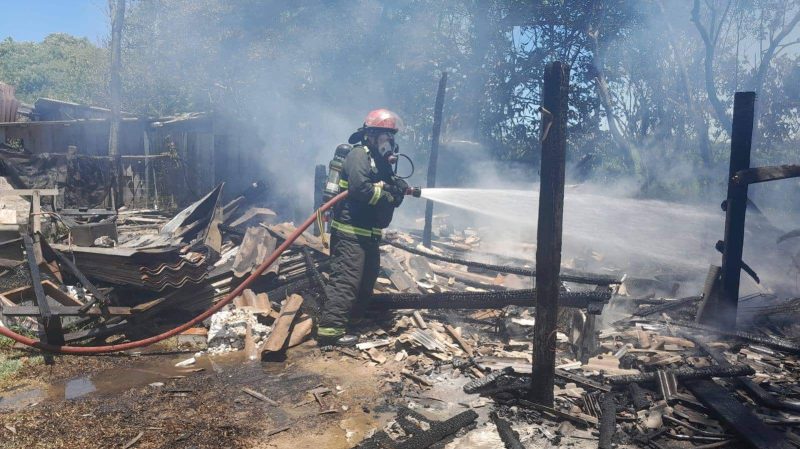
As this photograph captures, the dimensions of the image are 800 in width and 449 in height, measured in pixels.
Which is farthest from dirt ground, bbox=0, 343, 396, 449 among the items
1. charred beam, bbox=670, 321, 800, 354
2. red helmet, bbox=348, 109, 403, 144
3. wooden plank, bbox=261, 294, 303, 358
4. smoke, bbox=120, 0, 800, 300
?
smoke, bbox=120, 0, 800, 300

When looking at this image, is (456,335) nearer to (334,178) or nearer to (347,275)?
(347,275)

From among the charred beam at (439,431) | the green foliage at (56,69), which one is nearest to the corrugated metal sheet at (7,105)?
the green foliage at (56,69)

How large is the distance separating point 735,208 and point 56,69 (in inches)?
1972

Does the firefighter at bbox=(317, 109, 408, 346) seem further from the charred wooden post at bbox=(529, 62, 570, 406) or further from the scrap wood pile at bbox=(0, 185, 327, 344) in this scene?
the charred wooden post at bbox=(529, 62, 570, 406)

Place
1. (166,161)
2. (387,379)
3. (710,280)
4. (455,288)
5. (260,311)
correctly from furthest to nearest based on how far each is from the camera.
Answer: (166,161), (455,288), (260,311), (710,280), (387,379)

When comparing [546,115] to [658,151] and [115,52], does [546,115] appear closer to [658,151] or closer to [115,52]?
[658,151]

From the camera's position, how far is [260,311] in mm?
6570

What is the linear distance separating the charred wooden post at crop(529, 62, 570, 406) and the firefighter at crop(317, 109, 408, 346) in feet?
7.70

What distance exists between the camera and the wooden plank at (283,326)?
5.60 m

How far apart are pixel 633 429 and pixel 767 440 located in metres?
0.86

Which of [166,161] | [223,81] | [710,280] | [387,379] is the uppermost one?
[223,81]

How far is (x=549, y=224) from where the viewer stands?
4070mm

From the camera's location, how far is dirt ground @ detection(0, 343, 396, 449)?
3986mm

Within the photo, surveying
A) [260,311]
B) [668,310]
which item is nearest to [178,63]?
[260,311]
